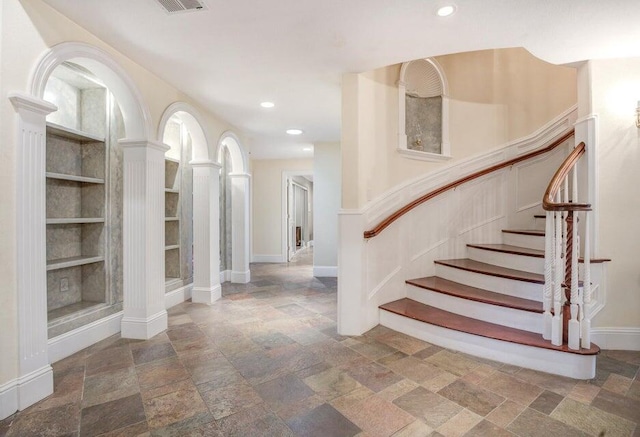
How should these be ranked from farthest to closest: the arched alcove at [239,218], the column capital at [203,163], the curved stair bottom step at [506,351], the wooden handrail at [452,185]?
Answer: 1. the arched alcove at [239,218]
2. the column capital at [203,163]
3. the wooden handrail at [452,185]
4. the curved stair bottom step at [506,351]

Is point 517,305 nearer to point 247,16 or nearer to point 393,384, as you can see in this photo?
point 393,384

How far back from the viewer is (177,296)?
13.2 feet

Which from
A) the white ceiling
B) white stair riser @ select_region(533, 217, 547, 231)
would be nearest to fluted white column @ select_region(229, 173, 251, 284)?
the white ceiling

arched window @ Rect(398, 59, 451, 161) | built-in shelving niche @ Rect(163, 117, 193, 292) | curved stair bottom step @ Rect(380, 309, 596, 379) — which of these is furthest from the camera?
built-in shelving niche @ Rect(163, 117, 193, 292)

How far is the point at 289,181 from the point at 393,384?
6152 mm

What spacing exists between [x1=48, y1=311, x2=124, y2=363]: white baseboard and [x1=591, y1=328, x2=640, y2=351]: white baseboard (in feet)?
14.1

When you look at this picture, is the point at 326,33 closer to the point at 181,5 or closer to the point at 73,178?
the point at 181,5

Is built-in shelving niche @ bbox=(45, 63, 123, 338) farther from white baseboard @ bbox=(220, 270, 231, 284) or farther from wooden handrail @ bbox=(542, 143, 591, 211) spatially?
wooden handrail @ bbox=(542, 143, 591, 211)

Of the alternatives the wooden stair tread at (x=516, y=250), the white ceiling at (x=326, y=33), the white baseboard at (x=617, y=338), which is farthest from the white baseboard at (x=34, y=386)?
the white baseboard at (x=617, y=338)

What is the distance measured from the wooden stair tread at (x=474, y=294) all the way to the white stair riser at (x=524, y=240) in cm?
90

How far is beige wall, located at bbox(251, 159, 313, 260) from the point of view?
24.3 ft

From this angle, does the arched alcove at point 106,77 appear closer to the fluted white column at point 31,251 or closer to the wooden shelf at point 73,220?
the fluted white column at point 31,251

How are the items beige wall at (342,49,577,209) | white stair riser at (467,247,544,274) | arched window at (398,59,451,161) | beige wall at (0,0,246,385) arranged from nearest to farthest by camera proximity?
beige wall at (0,0,246,385) < white stair riser at (467,247,544,274) < arched window at (398,59,451,161) < beige wall at (342,49,577,209)

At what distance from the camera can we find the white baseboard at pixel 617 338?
8.30 feet
